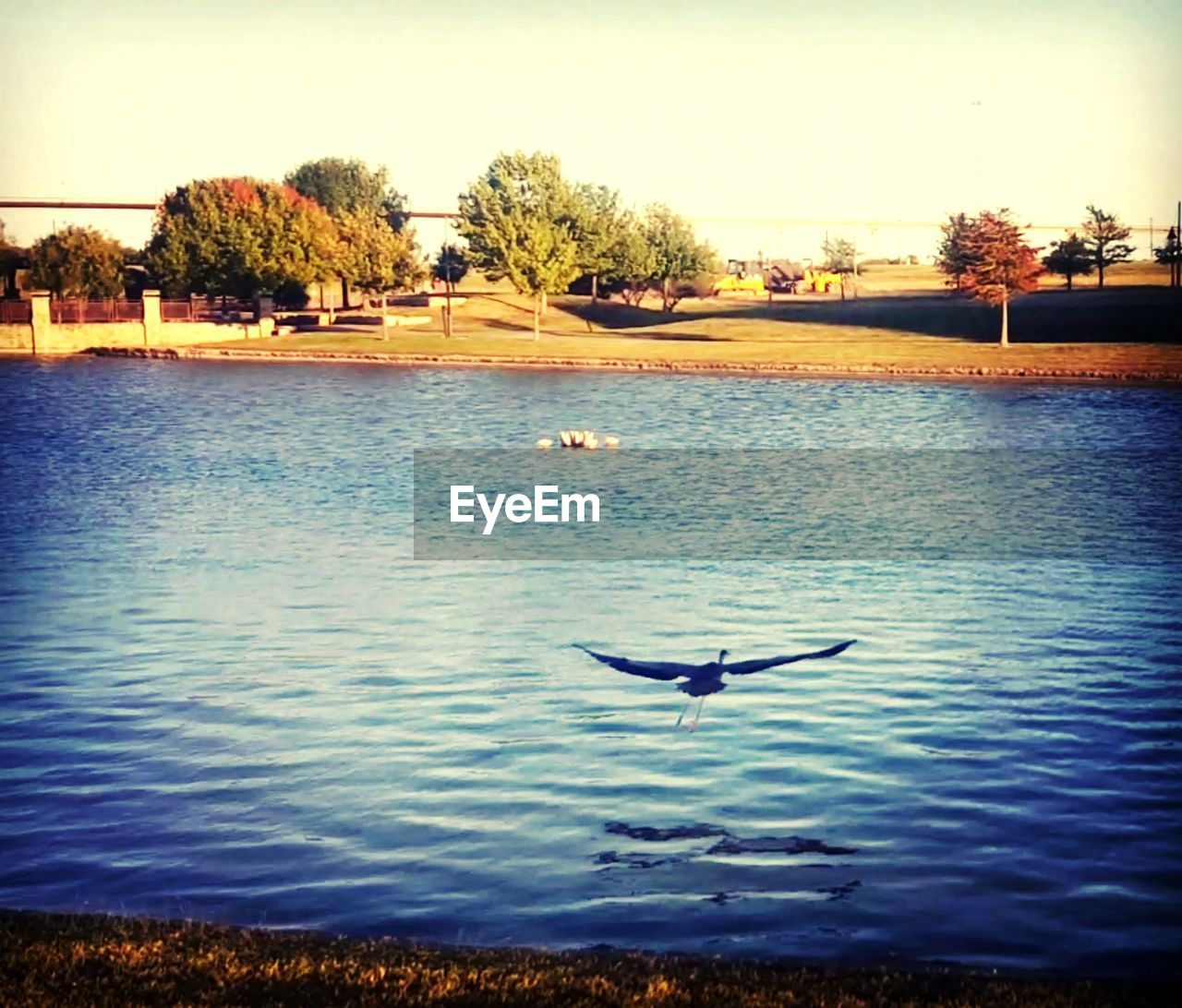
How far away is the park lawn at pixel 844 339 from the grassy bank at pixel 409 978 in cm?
6221

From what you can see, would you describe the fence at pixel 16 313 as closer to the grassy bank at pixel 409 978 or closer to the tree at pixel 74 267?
the tree at pixel 74 267

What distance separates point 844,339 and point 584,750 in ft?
232

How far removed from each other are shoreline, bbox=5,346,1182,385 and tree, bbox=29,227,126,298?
574 cm

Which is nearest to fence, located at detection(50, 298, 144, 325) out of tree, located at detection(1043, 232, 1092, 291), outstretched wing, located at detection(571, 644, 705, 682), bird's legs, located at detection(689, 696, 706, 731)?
tree, located at detection(1043, 232, 1092, 291)

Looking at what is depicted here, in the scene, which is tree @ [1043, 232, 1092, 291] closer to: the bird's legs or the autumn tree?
the autumn tree

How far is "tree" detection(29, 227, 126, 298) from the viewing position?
300 ft

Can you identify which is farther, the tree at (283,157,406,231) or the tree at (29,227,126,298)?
the tree at (283,157,406,231)

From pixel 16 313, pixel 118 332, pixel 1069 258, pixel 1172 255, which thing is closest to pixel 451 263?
pixel 118 332

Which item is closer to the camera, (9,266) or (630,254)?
(9,266)

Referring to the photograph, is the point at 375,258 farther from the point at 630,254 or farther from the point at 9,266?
the point at 9,266

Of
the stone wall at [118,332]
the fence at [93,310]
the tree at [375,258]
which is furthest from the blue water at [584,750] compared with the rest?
the tree at [375,258]

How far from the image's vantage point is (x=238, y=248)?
307 ft

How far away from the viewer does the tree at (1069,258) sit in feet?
Result: 297

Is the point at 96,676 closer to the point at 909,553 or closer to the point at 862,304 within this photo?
the point at 909,553
